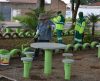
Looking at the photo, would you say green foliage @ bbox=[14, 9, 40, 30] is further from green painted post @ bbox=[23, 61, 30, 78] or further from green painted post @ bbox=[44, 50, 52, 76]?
green painted post @ bbox=[23, 61, 30, 78]

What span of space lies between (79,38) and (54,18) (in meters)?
1.62

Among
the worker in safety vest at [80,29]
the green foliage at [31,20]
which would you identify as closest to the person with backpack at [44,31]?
the worker in safety vest at [80,29]

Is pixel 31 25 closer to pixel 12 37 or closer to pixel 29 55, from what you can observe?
pixel 12 37

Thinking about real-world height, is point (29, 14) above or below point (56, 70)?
above

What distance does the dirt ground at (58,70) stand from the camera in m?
11.2

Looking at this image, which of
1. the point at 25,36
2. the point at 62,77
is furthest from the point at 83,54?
the point at 25,36

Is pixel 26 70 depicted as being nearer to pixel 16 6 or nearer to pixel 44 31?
pixel 44 31

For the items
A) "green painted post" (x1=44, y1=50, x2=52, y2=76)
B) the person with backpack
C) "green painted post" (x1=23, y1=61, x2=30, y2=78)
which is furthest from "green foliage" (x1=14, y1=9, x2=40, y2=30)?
"green painted post" (x1=23, y1=61, x2=30, y2=78)

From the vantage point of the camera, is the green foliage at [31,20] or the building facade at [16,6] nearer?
the green foliage at [31,20]

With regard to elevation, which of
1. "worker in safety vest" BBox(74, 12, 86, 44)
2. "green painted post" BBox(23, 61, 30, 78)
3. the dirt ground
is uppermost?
"worker in safety vest" BBox(74, 12, 86, 44)

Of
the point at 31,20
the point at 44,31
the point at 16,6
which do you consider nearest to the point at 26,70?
the point at 44,31

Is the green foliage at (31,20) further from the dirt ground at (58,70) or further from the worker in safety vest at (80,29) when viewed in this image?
the dirt ground at (58,70)

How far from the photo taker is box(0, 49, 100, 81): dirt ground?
11156 millimetres

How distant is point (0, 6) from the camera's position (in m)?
60.4
